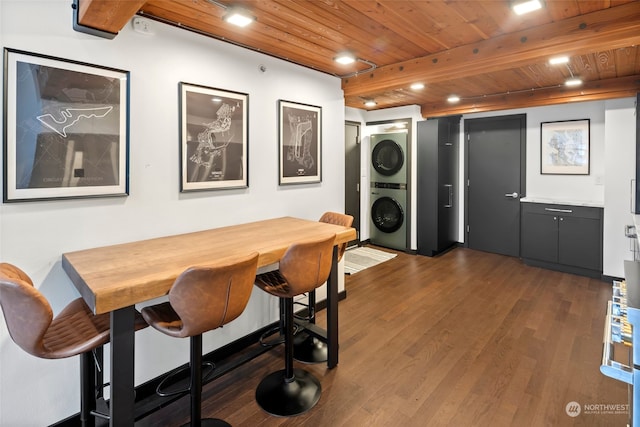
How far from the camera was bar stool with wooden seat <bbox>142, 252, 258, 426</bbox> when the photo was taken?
5.01 ft

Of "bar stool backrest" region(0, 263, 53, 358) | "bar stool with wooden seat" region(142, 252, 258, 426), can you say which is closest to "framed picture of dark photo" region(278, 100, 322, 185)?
"bar stool with wooden seat" region(142, 252, 258, 426)

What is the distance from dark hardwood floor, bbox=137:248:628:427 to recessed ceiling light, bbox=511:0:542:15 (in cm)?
248

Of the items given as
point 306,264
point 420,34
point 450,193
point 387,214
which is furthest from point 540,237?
point 306,264

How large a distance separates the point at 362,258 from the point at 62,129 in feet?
14.0

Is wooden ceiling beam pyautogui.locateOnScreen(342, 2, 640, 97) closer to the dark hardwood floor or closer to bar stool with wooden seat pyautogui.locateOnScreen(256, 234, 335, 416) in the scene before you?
bar stool with wooden seat pyautogui.locateOnScreen(256, 234, 335, 416)

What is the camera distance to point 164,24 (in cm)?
232

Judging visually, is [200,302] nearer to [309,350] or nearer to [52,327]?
[52,327]

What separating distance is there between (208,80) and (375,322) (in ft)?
8.45

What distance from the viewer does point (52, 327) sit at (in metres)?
1.64

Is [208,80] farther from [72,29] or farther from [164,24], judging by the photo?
[72,29]

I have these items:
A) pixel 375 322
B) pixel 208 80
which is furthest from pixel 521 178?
pixel 208 80

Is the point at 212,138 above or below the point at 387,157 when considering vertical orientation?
below

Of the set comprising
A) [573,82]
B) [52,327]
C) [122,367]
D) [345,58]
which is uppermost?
[573,82]

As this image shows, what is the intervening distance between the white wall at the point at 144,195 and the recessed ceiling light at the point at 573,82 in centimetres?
305
